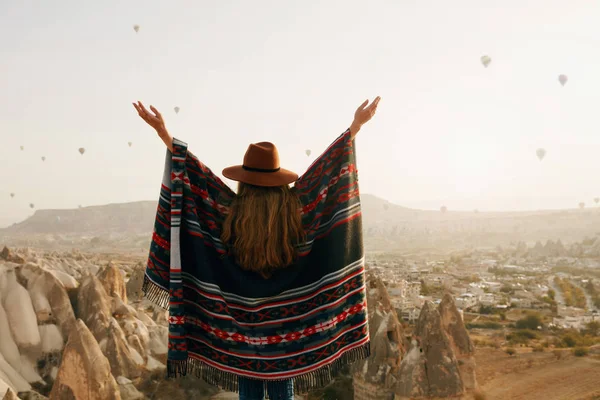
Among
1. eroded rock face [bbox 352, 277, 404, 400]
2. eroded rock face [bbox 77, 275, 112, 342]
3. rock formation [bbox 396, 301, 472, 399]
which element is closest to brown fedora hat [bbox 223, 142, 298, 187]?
rock formation [bbox 396, 301, 472, 399]

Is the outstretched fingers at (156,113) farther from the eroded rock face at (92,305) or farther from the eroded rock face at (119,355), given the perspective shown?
the eroded rock face at (92,305)

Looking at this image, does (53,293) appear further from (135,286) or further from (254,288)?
(254,288)

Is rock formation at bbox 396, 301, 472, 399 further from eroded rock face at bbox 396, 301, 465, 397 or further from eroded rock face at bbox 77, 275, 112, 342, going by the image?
eroded rock face at bbox 77, 275, 112, 342

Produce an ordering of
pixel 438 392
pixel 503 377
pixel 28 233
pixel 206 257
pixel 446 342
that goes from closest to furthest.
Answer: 1. pixel 206 257
2. pixel 438 392
3. pixel 446 342
4. pixel 503 377
5. pixel 28 233

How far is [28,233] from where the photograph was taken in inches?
4345

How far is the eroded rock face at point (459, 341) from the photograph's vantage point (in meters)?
9.48

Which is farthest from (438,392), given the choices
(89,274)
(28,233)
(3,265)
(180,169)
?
(28,233)

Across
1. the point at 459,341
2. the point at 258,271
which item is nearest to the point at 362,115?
the point at 258,271

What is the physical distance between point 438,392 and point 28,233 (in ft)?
390

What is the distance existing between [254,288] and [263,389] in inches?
17.7

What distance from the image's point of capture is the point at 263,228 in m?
2.01

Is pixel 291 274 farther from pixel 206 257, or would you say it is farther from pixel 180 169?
pixel 180 169

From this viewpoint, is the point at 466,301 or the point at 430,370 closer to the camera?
the point at 430,370

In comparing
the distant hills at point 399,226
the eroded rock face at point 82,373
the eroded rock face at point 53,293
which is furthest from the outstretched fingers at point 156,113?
the distant hills at point 399,226
